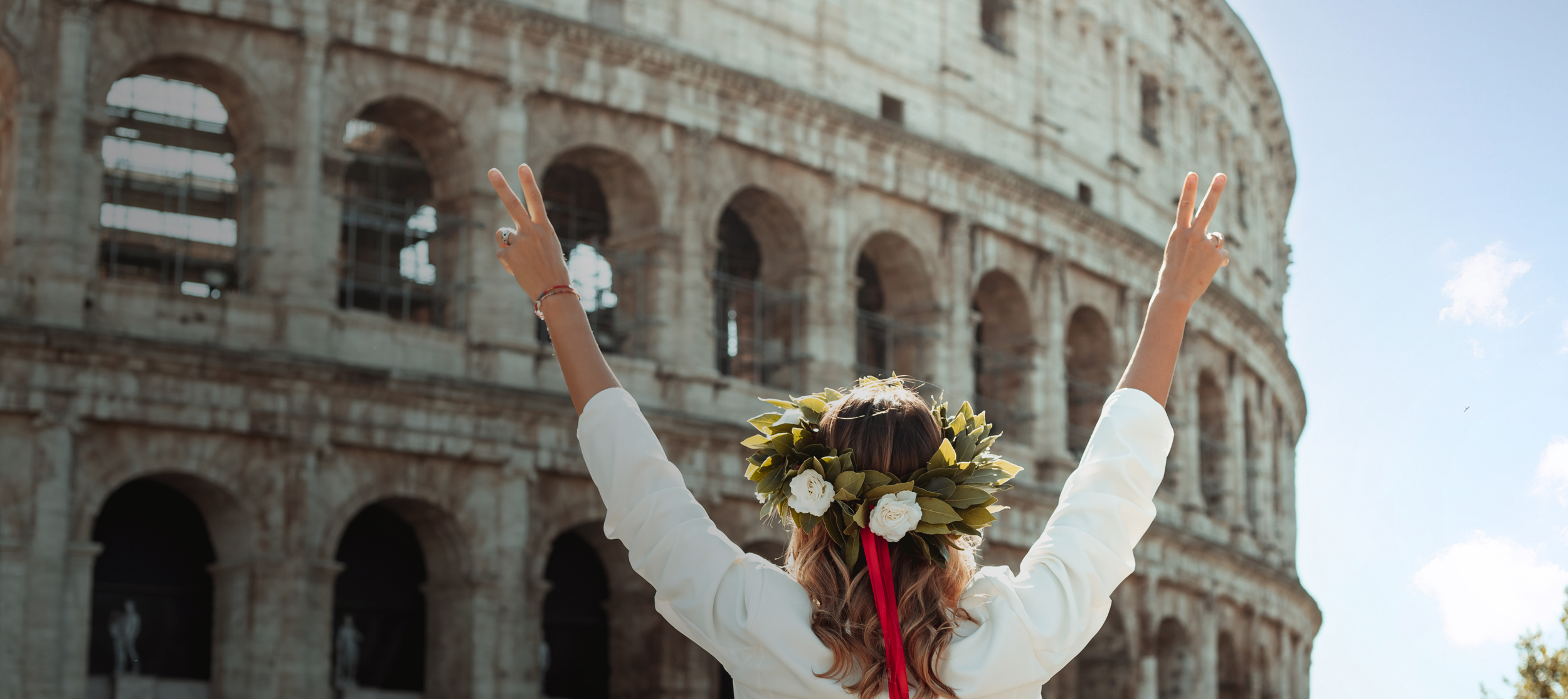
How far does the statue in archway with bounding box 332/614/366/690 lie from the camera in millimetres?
18500

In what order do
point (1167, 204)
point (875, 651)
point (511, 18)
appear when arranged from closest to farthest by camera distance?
1. point (875, 651)
2. point (511, 18)
3. point (1167, 204)

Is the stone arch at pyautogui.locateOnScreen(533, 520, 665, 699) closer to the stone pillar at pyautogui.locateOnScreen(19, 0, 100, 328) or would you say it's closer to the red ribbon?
the stone pillar at pyautogui.locateOnScreen(19, 0, 100, 328)

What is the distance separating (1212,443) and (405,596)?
17676 mm

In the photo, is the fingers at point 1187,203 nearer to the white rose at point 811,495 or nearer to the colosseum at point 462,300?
the white rose at point 811,495

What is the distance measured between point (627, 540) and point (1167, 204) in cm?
3039

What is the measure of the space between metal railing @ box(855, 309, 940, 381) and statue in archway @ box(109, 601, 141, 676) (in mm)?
9995

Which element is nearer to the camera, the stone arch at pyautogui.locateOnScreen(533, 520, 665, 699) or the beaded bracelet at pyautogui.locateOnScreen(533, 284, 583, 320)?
the beaded bracelet at pyautogui.locateOnScreen(533, 284, 583, 320)

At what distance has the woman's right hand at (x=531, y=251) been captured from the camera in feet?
9.50

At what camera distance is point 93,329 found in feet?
54.3

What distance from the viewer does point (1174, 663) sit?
96.9ft

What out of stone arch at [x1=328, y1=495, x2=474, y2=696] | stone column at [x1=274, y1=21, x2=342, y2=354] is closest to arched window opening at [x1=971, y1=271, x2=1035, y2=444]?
stone arch at [x1=328, y1=495, x2=474, y2=696]

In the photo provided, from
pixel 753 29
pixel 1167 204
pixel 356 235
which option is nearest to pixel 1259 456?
pixel 1167 204

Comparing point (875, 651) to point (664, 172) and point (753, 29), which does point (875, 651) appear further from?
point (753, 29)

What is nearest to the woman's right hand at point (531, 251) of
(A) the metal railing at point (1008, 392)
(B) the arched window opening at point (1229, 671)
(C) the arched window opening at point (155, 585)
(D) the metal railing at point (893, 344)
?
(C) the arched window opening at point (155, 585)
